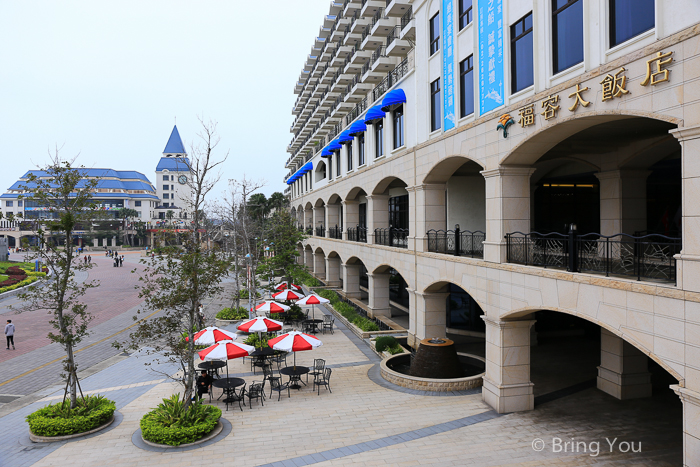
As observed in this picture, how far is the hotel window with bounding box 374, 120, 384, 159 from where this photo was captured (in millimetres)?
25530

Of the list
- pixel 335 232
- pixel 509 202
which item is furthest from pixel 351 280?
pixel 509 202

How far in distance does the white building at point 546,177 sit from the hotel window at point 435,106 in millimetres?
73

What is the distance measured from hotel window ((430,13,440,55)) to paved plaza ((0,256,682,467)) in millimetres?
13161

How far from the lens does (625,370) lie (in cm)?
1470

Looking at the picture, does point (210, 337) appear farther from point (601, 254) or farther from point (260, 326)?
point (601, 254)

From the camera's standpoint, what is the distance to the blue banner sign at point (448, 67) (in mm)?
17016

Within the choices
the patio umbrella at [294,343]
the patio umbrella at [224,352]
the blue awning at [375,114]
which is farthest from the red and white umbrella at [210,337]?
the blue awning at [375,114]

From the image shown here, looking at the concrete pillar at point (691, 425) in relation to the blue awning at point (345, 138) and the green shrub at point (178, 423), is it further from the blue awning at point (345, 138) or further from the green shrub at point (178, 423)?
the blue awning at point (345, 138)

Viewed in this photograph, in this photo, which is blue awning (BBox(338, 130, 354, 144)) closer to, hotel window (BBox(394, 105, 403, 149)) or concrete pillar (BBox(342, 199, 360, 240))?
concrete pillar (BBox(342, 199, 360, 240))

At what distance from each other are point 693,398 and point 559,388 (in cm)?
839

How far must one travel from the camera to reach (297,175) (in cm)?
5625

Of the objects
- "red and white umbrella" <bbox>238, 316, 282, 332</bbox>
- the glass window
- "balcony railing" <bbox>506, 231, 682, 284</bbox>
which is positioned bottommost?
"red and white umbrella" <bbox>238, 316, 282, 332</bbox>

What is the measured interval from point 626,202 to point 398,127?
36.6ft

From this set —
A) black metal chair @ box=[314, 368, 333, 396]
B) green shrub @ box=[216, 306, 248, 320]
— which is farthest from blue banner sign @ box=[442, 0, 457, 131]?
green shrub @ box=[216, 306, 248, 320]
